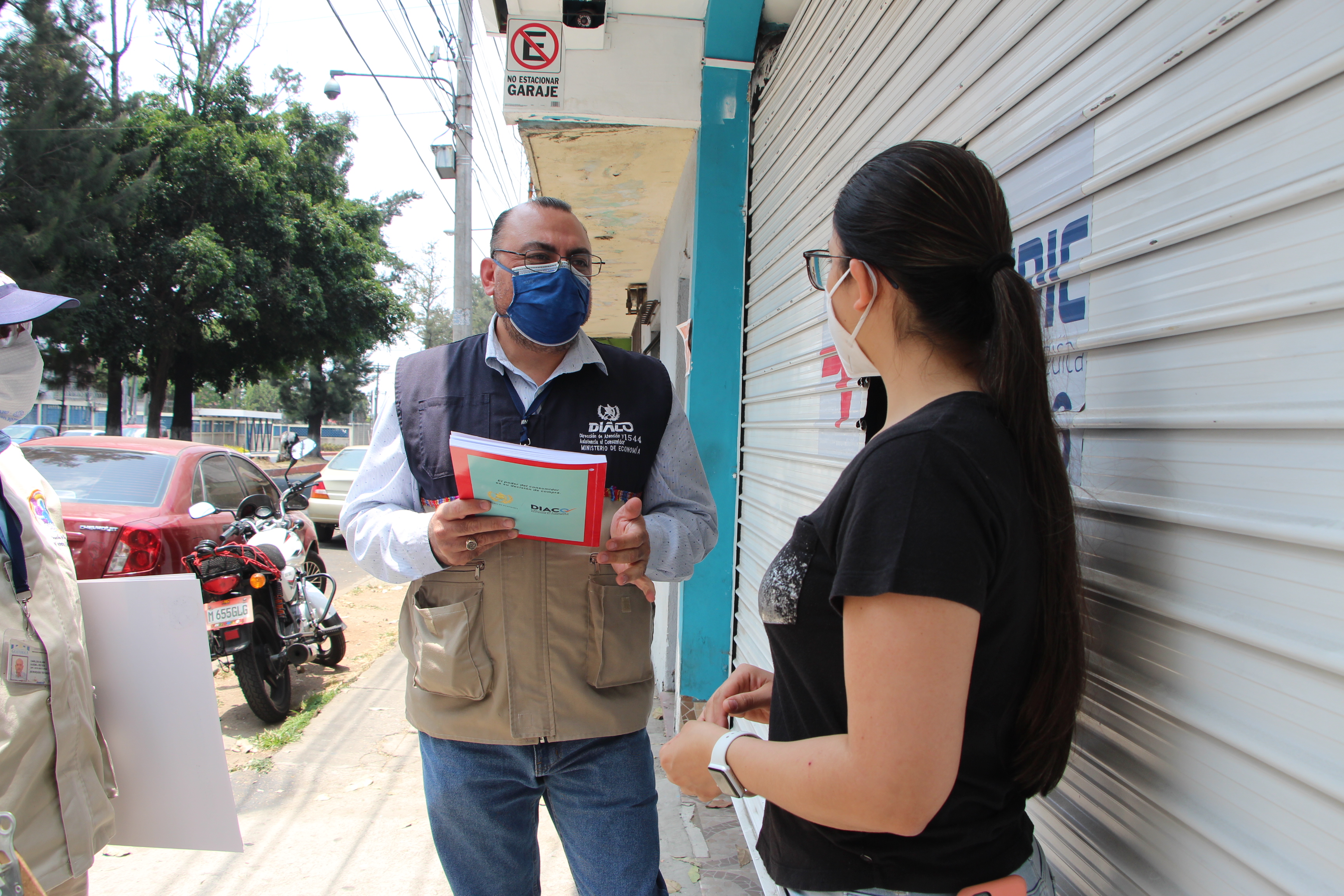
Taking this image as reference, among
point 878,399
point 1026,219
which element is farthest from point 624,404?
point 1026,219

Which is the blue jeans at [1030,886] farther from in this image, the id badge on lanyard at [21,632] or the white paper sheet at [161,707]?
the id badge on lanyard at [21,632]

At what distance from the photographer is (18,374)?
1714mm

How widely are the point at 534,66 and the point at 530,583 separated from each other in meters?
3.59

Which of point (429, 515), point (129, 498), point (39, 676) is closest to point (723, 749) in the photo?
point (429, 515)

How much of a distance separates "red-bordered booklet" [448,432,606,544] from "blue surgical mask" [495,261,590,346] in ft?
1.54

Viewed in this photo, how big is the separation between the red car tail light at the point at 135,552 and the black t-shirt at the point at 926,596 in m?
4.72

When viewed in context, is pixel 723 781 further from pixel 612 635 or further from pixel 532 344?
pixel 532 344

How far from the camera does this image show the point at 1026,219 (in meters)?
1.50

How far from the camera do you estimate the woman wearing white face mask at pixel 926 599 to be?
2.92 feet

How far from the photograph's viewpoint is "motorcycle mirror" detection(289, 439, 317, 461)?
16.9ft

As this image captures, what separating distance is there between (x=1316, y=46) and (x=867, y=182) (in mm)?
500

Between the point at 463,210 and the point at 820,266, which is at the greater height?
the point at 463,210

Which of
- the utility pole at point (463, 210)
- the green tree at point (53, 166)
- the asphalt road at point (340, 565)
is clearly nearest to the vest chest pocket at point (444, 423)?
the asphalt road at point (340, 565)

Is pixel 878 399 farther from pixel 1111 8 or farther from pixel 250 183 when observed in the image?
pixel 250 183
